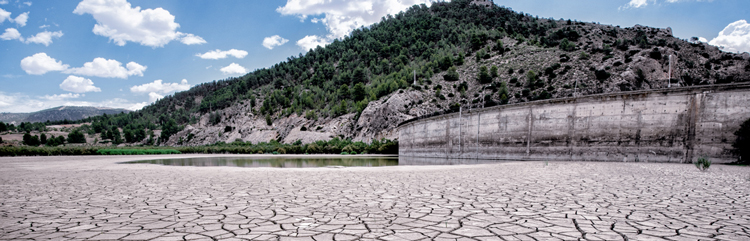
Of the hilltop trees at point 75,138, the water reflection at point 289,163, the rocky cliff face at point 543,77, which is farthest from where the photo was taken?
the hilltop trees at point 75,138

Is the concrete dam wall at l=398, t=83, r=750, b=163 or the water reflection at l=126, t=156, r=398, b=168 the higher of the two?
the concrete dam wall at l=398, t=83, r=750, b=163

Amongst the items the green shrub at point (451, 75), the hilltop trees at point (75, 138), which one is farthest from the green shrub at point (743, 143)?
the hilltop trees at point (75, 138)

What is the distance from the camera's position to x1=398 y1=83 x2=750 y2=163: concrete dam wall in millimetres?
22625

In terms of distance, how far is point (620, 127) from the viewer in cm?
2588

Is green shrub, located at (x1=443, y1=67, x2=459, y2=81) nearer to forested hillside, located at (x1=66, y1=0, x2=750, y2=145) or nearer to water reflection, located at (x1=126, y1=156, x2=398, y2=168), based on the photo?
forested hillside, located at (x1=66, y1=0, x2=750, y2=145)

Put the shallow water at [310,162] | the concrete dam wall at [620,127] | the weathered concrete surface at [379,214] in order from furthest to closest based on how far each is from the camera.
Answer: the shallow water at [310,162], the concrete dam wall at [620,127], the weathered concrete surface at [379,214]

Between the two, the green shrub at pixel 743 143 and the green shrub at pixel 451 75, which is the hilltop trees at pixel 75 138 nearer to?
the green shrub at pixel 451 75

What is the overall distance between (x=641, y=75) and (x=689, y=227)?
64.0 m

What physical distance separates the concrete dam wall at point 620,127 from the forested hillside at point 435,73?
22.2 feet

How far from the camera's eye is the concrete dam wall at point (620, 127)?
2262 cm

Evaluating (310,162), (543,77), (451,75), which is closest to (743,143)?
(310,162)

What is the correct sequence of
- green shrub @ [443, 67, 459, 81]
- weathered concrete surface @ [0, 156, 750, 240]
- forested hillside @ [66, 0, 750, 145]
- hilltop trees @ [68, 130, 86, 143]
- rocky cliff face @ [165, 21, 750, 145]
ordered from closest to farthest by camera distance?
weathered concrete surface @ [0, 156, 750, 240]
rocky cliff face @ [165, 21, 750, 145]
forested hillside @ [66, 0, 750, 145]
green shrub @ [443, 67, 459, 81]
hilltop trees @ [68, 130, 86, 143]

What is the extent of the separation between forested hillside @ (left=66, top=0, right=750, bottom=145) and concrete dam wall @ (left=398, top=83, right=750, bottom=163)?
6.77 meters

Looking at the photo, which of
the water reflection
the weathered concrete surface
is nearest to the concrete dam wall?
the water reflection
